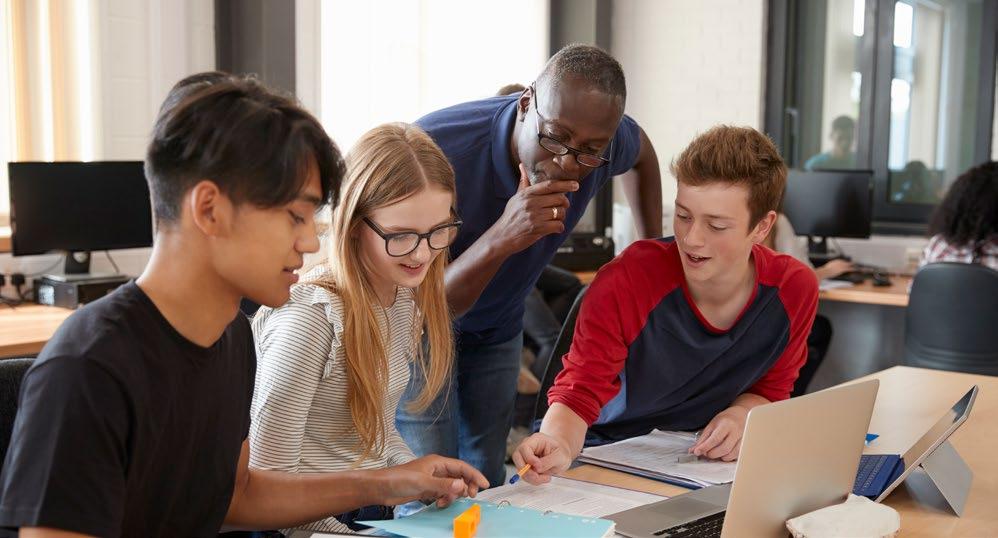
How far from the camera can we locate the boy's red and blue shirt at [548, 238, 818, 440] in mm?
1806

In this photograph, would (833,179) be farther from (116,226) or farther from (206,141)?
(206,141)

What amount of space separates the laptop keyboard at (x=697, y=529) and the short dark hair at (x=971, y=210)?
2.77 meters

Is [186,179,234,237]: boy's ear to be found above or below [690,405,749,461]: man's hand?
above

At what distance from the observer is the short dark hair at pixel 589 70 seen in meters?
1.71

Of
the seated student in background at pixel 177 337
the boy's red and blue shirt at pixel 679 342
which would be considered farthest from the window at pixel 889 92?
the seated student in background at pixel 177 337

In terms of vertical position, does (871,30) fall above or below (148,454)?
above

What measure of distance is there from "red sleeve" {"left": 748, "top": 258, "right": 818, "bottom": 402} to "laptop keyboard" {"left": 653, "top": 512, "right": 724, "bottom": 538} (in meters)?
0.58

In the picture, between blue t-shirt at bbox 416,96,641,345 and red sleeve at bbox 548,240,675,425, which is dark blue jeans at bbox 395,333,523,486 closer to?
blue t-shirt at bbox 416,96,641,345

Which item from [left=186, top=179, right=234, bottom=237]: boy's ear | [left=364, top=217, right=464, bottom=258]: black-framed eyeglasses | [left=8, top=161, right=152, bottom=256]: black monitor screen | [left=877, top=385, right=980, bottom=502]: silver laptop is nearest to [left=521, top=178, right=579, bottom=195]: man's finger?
[left=364, top=217, right=464, bottom=258]: black-framed eyeglasses

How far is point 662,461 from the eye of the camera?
1.61 meters

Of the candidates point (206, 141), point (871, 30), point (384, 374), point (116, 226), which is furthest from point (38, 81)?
point (871, 30)

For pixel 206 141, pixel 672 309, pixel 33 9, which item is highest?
pixel 33 9

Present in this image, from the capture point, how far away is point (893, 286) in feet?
13.8

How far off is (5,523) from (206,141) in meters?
0.39
